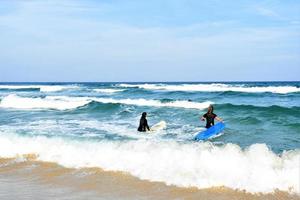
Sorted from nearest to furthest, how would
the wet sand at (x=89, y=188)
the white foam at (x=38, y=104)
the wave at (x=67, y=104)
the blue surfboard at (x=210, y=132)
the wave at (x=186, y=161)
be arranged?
the wet sand at (x=89, y=188) → the wave at (x=186, y=161) → the blue surfboard at (x=210, y=132) → the wave at (x=67, y=104) → the white foam at (x=38, y=104)

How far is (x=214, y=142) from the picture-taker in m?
12.4

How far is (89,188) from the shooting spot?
747 centimetres

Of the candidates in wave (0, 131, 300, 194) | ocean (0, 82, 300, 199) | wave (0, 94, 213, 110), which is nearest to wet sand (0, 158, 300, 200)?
ocean (0, 82, 300, 199)

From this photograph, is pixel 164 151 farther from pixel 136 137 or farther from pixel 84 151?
pixel 136 137

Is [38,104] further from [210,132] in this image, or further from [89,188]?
[89,188]

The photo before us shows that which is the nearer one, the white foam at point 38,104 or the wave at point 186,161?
the wave at point 186,161

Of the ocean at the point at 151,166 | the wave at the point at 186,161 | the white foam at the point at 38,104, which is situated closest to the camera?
the ocean at the point at 151,166

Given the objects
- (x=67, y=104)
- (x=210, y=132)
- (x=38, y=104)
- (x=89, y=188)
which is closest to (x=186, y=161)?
(x=89, y=188)

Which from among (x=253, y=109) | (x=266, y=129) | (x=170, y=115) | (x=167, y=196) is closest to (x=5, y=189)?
(x=167, y=196)

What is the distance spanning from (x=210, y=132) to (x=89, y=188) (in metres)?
6.57

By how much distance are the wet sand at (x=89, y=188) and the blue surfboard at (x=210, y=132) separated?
4760 millimetres

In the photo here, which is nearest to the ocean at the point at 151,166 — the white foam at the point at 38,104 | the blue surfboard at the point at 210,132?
the blue surfboard at the point at 210,132

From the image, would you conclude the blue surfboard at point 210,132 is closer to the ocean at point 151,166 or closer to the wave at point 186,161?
the ocean at point 151,166

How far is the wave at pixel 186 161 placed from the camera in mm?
7340
